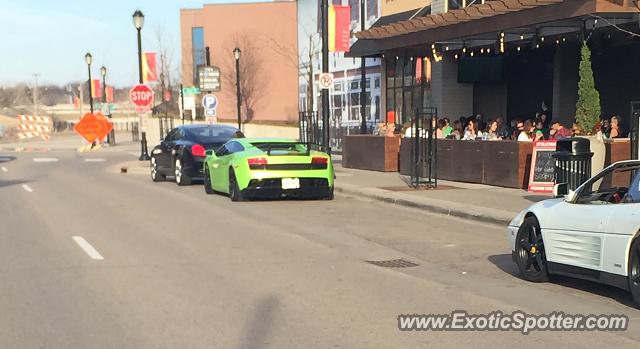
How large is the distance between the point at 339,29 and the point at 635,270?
2484 centimetres

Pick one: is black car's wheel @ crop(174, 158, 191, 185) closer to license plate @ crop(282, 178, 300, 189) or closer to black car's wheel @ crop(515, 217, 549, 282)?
license plate @ crop(282, 178, 300, 189)

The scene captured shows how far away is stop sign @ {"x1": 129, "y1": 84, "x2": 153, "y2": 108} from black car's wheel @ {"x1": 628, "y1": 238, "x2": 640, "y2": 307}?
25641 millimetres

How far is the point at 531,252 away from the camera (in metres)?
8.16

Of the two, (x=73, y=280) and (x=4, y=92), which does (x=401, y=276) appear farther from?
(x=4, y=92)

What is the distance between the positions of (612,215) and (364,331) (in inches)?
100

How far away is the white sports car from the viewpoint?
6789mm

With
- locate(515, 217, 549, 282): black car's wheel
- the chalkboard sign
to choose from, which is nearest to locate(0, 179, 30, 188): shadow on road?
the chalkboard sign

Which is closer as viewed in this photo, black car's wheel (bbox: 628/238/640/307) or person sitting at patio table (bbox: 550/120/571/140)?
black car's wheel (bbox: 628/238/640/307)

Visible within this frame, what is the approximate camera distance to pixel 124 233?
39.4 ft

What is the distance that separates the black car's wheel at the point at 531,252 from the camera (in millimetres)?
8070

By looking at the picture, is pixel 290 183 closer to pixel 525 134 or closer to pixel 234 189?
pixel 234 189

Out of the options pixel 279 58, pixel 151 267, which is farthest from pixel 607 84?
pixel 279 58

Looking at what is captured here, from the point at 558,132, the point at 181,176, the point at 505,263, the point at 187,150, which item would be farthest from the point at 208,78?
the point at 505,263

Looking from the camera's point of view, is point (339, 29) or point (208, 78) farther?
point (208, 78)
